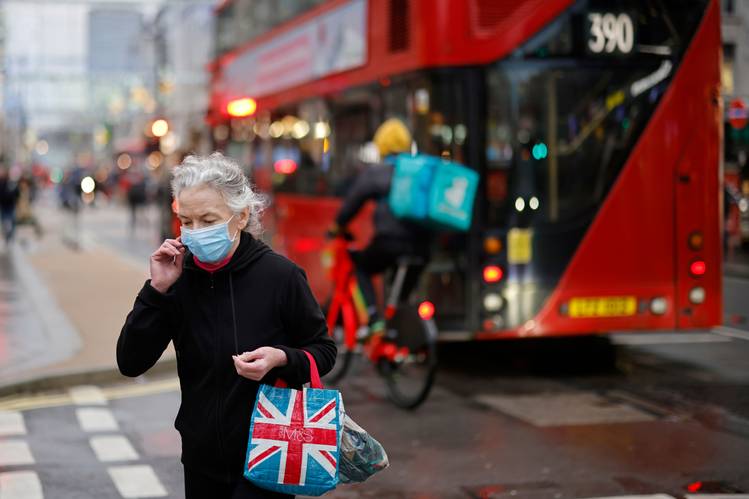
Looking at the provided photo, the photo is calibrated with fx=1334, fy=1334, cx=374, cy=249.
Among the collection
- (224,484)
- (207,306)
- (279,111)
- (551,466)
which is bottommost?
(551,466)

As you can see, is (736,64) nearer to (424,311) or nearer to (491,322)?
(491,322)

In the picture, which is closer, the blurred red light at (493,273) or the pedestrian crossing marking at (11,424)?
the pedestrian crossing marking at (11,424)

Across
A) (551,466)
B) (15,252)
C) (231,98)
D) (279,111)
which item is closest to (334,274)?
(551,466)

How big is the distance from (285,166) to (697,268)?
5860 mm

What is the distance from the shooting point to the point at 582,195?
32.6ft

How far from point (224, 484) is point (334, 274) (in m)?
6.21

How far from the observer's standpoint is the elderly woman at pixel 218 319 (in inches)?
143

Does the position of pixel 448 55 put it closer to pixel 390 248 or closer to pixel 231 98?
pixel 390 248

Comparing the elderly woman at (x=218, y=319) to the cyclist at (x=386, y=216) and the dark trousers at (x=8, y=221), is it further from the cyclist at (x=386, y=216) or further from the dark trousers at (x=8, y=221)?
the dark trousers at (x=8, y=221)

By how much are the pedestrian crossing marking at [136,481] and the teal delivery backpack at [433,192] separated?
259 centimetres

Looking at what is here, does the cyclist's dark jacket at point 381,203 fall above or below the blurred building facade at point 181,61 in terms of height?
below

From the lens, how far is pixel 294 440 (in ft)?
11.7

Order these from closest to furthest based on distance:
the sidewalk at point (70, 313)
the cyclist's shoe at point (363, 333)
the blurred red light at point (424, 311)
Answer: the blurred red light at point (424, 311) → the cyclist's shoe at point (363, 333) → the sidewalk at point (70, 313)

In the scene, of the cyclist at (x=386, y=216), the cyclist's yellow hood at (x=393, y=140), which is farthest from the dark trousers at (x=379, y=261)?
the cyclist's yellow hood at (x=393, y=140)
